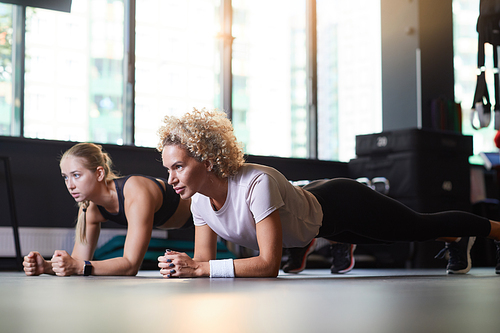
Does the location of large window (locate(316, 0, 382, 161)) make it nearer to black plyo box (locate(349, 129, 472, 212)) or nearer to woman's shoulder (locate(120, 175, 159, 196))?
black plyo box (locate(349, 129, 472, 212))

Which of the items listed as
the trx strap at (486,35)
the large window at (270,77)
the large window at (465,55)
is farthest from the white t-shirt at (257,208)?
the large window at (465,55)

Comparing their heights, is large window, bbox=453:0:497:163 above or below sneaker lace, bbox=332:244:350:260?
above

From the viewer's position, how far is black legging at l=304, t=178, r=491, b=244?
6.61 feet


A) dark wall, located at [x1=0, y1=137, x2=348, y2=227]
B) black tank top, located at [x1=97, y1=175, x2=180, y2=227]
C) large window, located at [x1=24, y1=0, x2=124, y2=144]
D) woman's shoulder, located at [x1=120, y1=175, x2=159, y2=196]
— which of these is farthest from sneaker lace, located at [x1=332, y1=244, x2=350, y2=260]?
large window, located at [x1=24, y1=0, x2=124, y2=144]

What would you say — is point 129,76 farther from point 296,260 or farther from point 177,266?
point 177,266

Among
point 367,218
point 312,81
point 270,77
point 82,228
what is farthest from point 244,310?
point 312,81

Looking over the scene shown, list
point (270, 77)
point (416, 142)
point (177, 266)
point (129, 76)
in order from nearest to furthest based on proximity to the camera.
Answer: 1. point (177, 266)
2. point (416, 142)
3. point (129, 76)
4. point (270, 77)

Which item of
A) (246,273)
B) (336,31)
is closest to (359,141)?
(336,31)

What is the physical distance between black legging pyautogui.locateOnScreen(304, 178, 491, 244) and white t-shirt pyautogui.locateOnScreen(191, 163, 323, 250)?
3.1 inches

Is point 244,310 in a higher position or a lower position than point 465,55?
lower

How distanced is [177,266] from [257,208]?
0.30 meters

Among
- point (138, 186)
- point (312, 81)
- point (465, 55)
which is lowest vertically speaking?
point (138, 186)

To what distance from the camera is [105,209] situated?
2.20 m

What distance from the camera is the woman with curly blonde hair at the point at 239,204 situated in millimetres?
1654
